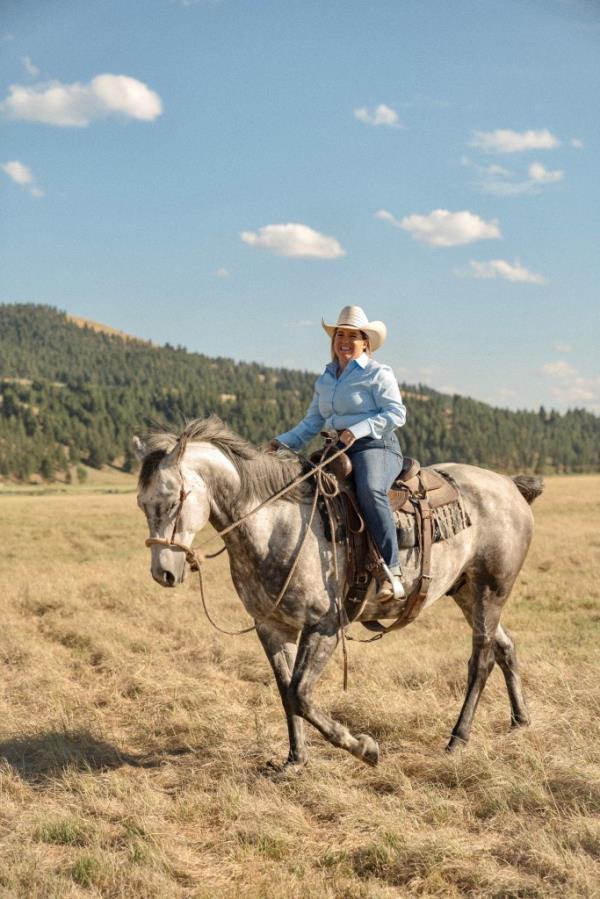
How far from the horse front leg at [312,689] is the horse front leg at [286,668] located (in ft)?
1.52

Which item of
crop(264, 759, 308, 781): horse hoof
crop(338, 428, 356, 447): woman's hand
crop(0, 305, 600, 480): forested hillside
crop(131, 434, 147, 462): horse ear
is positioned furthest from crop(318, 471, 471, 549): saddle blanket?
crop(0, 305, 600, 480): forested hillside

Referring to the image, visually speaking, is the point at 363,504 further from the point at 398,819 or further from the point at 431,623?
the point at 431,623

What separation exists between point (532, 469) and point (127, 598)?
153841mm

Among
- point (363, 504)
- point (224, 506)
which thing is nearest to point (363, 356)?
point (363, 504)

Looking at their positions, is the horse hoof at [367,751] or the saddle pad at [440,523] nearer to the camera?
the horse hoof at [367,751]

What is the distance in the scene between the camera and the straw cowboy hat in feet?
21.3

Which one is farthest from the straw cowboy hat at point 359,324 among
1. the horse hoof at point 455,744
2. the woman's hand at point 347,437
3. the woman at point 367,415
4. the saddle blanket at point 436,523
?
the horse hoof at point 455,744

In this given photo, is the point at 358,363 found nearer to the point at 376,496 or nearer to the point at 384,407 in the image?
the point at 384,407

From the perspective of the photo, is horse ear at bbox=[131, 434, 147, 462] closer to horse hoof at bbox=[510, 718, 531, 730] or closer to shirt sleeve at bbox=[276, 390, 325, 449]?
shirt sleeve at bbox=[276, 390, 325, 449]

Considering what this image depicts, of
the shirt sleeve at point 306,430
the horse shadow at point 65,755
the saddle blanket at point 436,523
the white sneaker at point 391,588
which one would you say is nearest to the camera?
the white sneaker at point 391,588

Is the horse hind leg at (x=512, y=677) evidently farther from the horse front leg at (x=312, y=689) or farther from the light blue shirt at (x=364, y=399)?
the light blue shirt at (x=364, y=399)

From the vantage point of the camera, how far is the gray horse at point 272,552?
5.47 metres

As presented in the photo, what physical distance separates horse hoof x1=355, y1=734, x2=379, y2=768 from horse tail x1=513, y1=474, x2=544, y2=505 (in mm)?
3419

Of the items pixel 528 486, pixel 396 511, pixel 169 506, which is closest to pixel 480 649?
pixel 396 511
